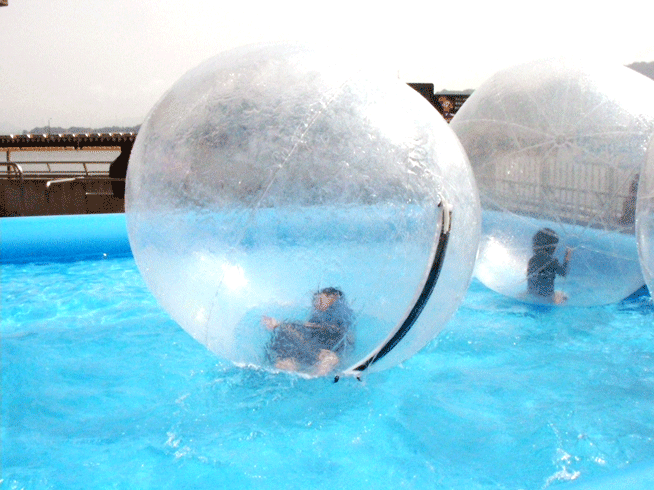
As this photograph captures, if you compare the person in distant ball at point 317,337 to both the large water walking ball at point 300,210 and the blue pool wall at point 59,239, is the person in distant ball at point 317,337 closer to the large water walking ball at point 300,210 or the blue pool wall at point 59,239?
the large water walking ball at point 300,210

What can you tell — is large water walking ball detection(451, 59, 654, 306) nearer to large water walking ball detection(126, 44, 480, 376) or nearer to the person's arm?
the person's arm

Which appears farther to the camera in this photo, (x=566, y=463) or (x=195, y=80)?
(x=195, y=80)

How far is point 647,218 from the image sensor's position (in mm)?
2992

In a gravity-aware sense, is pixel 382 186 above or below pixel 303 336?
above

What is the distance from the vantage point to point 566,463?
2490 mm

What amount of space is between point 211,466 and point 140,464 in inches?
11.4

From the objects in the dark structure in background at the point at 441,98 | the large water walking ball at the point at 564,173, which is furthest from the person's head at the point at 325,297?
the dark structure in background at the point at 441,98

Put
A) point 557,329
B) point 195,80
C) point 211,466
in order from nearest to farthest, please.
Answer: point 211,466 < point 195,80 < point 557,329

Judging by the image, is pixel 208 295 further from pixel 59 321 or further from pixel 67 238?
pixel 67 238

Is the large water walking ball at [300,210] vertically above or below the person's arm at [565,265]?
above

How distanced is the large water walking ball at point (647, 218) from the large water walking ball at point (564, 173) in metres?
0.57

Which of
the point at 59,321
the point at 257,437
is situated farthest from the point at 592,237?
the point at 59,321

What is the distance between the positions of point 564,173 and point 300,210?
2.13 m

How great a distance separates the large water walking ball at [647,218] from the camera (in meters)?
2.97
